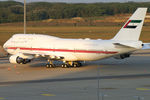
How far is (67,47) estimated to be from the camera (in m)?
46.0

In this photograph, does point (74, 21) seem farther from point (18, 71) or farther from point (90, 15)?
point (18, 71)

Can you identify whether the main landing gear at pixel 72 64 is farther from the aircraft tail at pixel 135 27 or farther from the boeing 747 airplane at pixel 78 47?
the aircraft tail at pixel 135 27

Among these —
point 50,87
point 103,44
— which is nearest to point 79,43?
point 103,44

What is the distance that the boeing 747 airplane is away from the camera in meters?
43.6

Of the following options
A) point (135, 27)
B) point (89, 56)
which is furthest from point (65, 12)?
point (135, 27)

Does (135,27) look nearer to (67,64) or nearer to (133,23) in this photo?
(133,23)

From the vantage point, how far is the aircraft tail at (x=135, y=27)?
43.6 m

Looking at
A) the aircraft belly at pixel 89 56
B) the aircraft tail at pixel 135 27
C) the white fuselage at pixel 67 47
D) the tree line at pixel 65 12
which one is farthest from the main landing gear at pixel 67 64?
the tree line at pixel 65 12

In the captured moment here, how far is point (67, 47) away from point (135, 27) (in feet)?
25.3

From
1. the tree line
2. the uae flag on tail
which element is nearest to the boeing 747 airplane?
the uae flag on tail

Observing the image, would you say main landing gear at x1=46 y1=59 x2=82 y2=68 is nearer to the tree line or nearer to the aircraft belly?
the aircraft belly

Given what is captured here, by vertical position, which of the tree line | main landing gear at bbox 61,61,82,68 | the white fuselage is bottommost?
main landing gear at bbox 61,61,82,68

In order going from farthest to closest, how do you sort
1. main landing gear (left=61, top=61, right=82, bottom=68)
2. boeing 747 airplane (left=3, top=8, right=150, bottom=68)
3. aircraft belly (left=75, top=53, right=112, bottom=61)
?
main landing gear (left=61, top=61, right=82, bottom=68) → aircraft belly (left=75, top=53, right=112, bottom=61) → boeing 747 airplane (left=3, top=8, right=150, bottom=68)

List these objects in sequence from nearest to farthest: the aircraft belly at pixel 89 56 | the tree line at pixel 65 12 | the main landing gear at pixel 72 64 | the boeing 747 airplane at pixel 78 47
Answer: the boeing 747 airplane at pixel 78 47 < the aircraft belly at pixel 89 56 < the main landing gear at pixel 72 64 < the tree line at pixel 65 12
